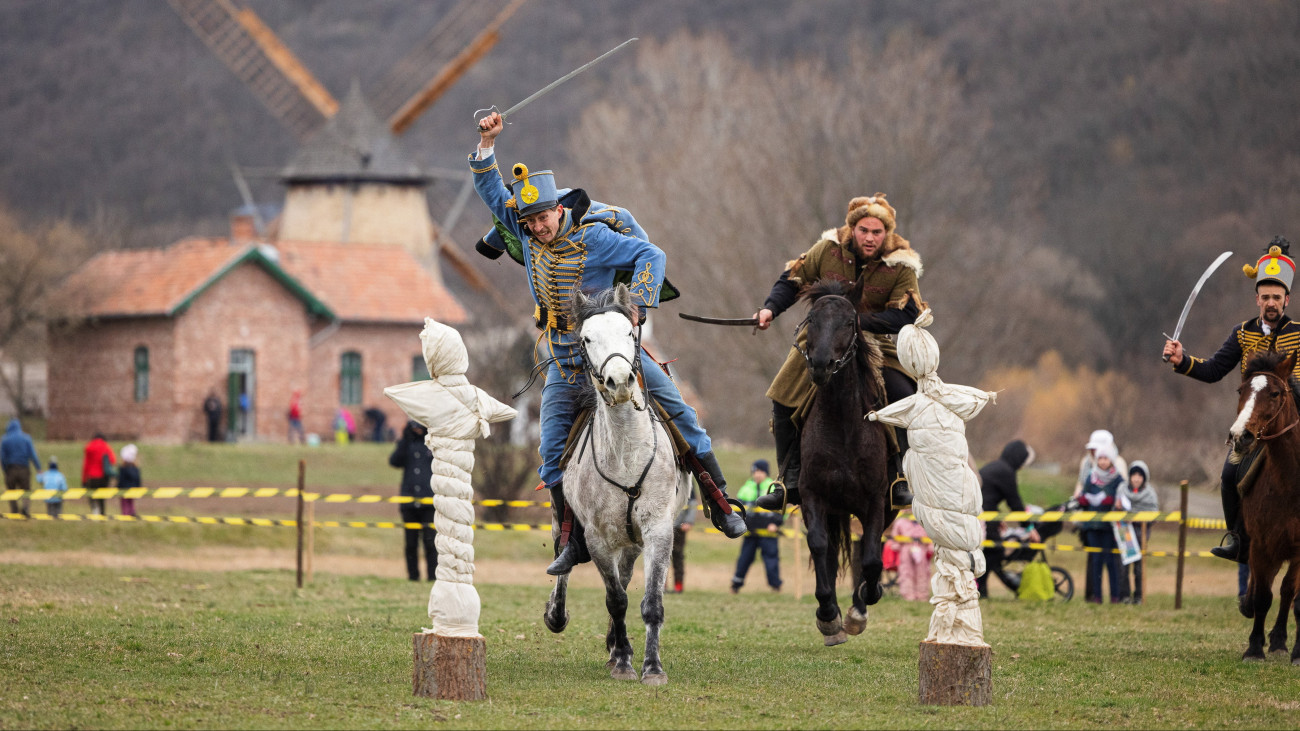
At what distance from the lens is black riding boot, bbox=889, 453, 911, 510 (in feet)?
Result: 34.2

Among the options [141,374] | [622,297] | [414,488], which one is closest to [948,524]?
[622,297]

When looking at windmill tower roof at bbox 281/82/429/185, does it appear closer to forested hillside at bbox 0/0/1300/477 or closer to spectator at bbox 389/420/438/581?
forested hillside at bbox 0/0/1300/477

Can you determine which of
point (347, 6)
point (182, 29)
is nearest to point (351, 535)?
point (182, 29)

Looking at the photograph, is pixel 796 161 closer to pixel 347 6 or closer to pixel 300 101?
pixel 300 101

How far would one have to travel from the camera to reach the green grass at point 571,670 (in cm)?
758

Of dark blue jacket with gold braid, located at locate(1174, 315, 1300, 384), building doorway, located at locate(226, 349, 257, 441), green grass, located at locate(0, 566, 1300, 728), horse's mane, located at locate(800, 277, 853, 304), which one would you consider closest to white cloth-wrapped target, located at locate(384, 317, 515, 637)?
green grass, located at locate(0, 566, 1300, 728)

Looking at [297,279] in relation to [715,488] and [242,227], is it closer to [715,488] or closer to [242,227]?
[242,227]

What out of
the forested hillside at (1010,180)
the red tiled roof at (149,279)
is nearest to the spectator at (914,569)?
the forested hillside at (1010,180)

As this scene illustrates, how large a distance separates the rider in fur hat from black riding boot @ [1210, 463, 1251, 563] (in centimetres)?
248

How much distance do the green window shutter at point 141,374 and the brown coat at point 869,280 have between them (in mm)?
38554

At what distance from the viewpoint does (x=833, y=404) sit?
10.2 m

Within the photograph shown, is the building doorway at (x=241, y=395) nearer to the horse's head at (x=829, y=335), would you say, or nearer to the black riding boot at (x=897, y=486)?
the black riding boot at (x=897, y=486)

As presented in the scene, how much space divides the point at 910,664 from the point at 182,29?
82.7m

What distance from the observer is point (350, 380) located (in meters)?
50.0
